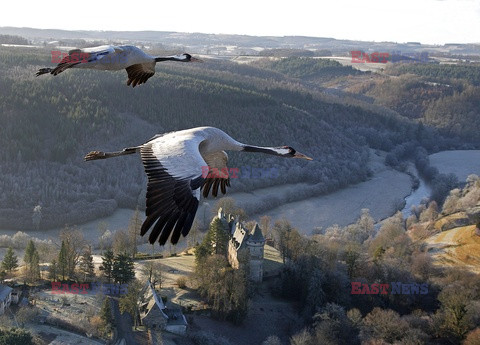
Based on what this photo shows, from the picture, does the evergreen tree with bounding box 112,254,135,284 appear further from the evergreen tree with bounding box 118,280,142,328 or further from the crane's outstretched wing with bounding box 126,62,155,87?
the crane's outstretched wing with bounding box 126,62,155,87

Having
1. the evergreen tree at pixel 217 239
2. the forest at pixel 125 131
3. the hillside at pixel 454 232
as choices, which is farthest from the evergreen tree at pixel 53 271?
the hillside at pixel 454 232

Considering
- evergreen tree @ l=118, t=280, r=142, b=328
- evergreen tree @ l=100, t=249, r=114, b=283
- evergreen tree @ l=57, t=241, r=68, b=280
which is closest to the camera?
evergreen tree @ l=118, t=280, r=142, b=328

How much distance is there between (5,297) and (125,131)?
54.4 m

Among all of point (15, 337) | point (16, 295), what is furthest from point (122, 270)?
point (15, 337)

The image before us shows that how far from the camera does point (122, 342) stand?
41281 millimetres

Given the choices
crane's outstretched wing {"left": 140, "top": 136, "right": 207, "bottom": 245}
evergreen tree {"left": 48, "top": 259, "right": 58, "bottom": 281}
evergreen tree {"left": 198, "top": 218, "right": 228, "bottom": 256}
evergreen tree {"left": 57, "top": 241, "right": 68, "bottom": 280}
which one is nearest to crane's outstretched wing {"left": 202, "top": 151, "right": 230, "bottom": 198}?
crane's outstretched wing {"left": 140, "top": 136, "right": 207, "bottom": 245}

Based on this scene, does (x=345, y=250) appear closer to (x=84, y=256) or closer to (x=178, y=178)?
(x=84, y=256)

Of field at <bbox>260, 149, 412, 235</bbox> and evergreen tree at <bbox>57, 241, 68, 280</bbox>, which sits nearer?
evergreen tree at <bbox>57, 241, 68, 280</bbox>

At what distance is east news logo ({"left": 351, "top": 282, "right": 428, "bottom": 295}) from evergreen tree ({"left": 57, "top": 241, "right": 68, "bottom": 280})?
84.7ft

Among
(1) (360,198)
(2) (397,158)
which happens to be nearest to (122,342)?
(1) (360,198)

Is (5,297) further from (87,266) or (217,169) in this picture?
(217,169)

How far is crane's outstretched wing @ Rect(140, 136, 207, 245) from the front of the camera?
665 centimetres

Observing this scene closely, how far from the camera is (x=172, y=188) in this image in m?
7.10

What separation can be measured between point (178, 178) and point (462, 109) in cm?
16769
